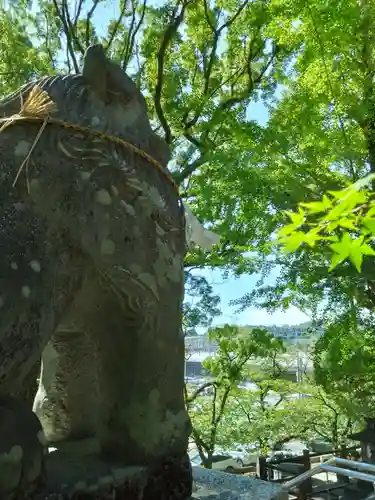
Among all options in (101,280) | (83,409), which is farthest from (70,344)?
(101,280)

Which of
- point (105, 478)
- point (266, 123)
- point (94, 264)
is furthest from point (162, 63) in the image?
point (105, 478)

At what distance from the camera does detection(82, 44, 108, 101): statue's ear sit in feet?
5.49

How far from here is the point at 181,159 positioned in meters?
7.26

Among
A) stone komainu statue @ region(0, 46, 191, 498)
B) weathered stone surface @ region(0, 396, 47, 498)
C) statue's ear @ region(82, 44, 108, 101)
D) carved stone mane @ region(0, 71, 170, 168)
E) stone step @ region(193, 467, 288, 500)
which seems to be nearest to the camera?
weathered stone surface @ region(0, 396, 47, 498)

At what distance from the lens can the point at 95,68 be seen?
1.67m

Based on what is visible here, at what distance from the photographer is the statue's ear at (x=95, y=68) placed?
5.49 ft

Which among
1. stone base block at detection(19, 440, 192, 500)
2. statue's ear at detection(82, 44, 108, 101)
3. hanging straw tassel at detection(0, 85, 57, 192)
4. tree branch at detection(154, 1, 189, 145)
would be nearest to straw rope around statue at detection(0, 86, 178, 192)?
hanging straw tassel at detection(0, 85, 57, 192)

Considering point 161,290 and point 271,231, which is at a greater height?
point 271,231

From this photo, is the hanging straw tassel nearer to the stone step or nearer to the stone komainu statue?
the stone komainu statue

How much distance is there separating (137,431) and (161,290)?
1.50 ft

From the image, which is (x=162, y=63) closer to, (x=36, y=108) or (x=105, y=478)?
(x=36, y=108)

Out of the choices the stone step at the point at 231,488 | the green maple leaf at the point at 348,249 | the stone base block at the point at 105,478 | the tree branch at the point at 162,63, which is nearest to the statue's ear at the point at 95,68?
the green maple leaf at the point at 348,249

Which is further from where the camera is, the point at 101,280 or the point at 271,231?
the point at 271,231

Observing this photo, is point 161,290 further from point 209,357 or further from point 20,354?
point 209,357
